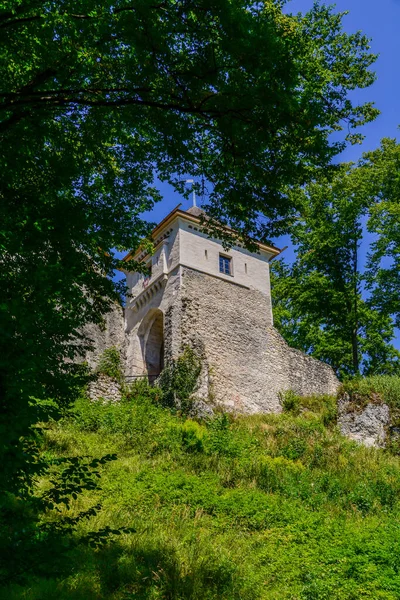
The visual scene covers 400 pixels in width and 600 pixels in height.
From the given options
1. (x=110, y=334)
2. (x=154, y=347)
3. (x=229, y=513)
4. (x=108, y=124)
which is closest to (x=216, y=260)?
(x=154, y=347)

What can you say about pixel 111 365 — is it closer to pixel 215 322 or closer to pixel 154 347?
pixel 154 347

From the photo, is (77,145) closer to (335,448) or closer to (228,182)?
(228,182)

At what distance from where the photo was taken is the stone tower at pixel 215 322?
21.5 meters

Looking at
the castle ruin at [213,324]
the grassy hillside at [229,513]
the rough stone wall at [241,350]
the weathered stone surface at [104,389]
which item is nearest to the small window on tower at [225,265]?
the castle ruin at [213,324]

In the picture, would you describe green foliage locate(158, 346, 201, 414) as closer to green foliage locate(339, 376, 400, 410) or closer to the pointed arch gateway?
the pointed arch gateway

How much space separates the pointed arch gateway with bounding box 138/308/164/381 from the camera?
24172 millimetres

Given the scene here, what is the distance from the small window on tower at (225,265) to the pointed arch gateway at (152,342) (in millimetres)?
3299

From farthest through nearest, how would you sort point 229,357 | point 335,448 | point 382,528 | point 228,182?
1. point 229,357
2. point 335,448
3. point 382,528
4. point 228,182

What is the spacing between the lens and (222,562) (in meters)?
7.50

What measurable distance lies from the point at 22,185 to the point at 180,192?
91.7 inches

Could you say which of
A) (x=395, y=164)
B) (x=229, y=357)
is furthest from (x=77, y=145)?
(x=395, y=164)

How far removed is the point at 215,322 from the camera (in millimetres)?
22281

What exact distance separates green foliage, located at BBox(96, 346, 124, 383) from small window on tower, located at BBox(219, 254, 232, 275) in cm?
589

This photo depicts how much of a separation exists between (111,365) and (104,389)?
2.26 m
